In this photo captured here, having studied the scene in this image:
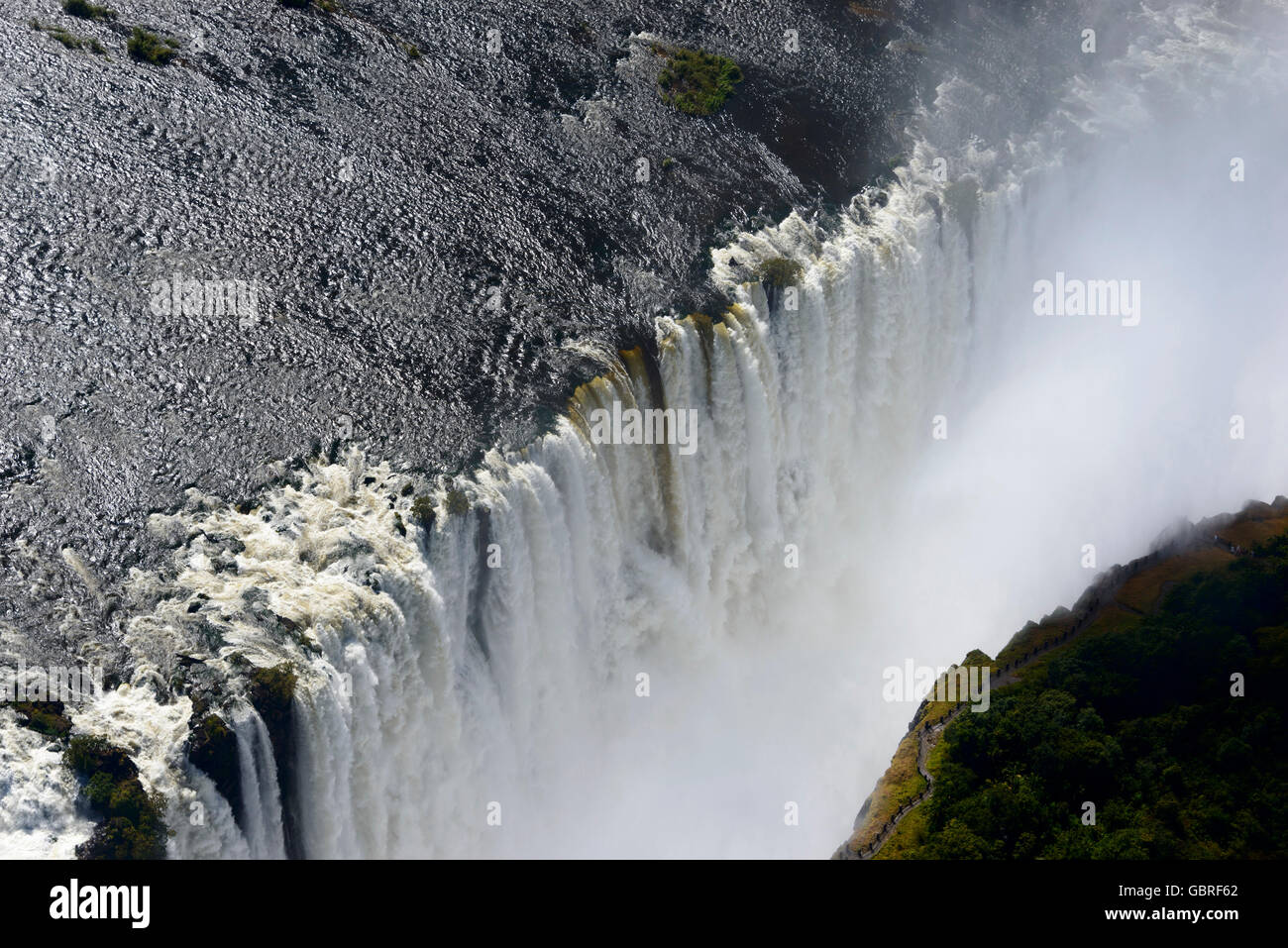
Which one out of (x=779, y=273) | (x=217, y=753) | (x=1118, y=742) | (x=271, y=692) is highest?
(x=779, y=273)

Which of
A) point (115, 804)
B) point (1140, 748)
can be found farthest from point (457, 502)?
point (1140, 748)

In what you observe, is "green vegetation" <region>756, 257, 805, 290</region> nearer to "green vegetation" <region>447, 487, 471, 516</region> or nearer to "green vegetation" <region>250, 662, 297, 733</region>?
"green vegetation" <region>447, 487, 471, 516</region>

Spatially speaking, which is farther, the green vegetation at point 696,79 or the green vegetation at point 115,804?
the green vegetation at point 696,79

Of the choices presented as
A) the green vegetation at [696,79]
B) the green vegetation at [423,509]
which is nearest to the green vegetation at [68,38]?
the green vegetation at [696,79]

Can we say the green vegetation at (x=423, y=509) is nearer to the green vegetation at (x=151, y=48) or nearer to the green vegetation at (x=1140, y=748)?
the green vegetation at (x=1140, y=748)

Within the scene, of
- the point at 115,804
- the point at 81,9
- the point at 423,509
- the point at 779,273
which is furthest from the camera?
the point at 81,9

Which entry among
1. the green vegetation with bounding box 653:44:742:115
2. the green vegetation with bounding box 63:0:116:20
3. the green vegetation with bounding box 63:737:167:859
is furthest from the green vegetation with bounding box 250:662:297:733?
the green vegetation with bounding box 653:44:742:115

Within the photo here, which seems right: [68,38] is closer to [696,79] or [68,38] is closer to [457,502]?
[696,79]
